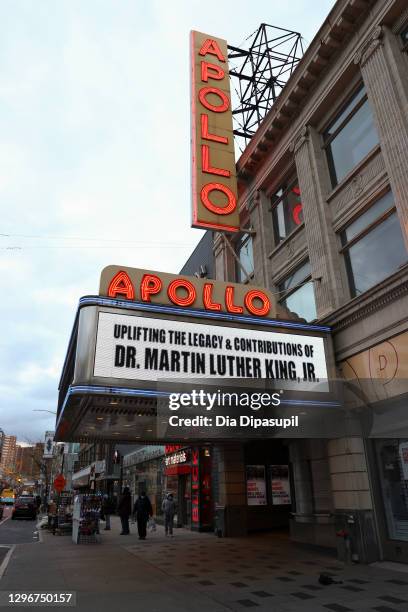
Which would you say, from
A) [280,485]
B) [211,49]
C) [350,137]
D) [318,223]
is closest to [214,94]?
[211,49]

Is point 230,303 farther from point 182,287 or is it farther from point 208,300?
point 182,287

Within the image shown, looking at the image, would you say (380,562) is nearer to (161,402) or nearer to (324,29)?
(161,402)

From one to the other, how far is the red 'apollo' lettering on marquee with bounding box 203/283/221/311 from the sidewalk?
6.55m

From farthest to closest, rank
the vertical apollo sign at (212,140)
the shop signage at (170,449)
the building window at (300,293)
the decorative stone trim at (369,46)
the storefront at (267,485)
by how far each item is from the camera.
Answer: the shop signage at (170,449) → the storefront at (267,485) → the vertical apollo sign at (212,140) → the building window at (300,293) → the decorative stone trim at (369,46)

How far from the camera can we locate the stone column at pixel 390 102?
12148mm

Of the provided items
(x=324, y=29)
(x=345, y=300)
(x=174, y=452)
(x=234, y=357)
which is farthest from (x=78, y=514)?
(x=324, y=29)

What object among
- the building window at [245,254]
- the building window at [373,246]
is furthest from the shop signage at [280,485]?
the building window at [373,246]

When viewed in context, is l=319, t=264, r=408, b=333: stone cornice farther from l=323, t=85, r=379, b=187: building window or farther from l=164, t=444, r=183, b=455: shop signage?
l=164, t=444, r=183, b=455: shop signage

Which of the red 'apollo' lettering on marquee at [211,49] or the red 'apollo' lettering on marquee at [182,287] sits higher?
the red 'apollo' lettering on marquee at [211,49]

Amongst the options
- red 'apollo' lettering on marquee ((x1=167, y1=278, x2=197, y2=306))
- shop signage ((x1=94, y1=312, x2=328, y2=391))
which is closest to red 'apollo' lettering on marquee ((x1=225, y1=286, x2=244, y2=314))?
shop signage ((x1=94, y1=312, x2=328, y2=391))

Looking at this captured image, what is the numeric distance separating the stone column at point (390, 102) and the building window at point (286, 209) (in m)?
5.36

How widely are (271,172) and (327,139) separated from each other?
357 centimetres

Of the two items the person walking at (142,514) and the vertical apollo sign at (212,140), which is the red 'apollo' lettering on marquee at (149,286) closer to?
the vertical apollo sign at (212,140)

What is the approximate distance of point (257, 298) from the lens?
523 inches
